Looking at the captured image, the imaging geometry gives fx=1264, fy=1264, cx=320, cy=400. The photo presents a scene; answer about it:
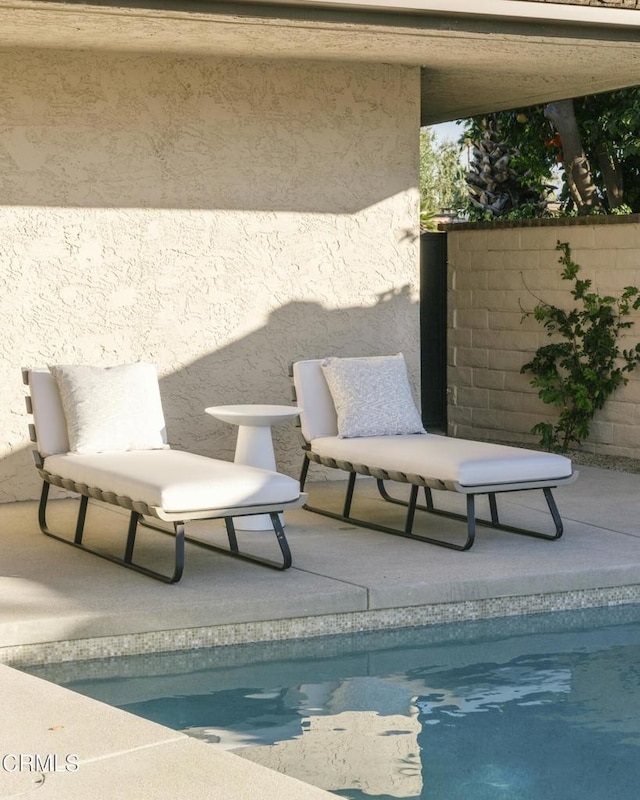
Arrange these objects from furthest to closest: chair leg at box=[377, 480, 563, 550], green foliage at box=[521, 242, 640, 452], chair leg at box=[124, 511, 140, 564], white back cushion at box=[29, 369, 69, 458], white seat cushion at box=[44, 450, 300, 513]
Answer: green foliage at box=[521, 242, 640, 452] < white back cushion at box=[29, 369, 69, 458] < chair leg at box=[377, 480, 563, 550] < chair leg at box=[124, 511, 140, 564] < white seat cushion at box=[44, 450, 300, 513]

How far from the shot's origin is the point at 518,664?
17.6 feet

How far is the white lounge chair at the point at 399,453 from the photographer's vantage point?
6.65m

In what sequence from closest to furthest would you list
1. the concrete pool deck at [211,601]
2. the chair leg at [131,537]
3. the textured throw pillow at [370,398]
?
1. the concrete pool deck at [211,601]
2. the chair leg at [131,537]
3. the textured throw pillow at [370,398]

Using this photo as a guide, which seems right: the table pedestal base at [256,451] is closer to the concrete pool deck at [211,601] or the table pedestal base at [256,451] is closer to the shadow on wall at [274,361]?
the concrete pool deck at [211,601]

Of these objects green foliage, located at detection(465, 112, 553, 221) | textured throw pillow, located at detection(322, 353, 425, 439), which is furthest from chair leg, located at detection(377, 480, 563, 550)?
green foliage, located at detection(465, 112, 553, 221)

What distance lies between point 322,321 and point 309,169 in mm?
1066

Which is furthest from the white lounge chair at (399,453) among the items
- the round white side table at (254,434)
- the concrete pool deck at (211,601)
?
the round white side table at (254,434)

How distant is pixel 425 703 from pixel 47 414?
316cm

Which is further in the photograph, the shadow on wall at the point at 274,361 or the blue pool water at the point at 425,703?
the shadow on wall at the point at 274,361

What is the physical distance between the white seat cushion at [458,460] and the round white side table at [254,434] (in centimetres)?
45

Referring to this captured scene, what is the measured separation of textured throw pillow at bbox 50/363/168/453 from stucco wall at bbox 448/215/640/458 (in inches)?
171

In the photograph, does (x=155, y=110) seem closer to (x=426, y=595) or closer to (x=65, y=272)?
(x=65, y=272)

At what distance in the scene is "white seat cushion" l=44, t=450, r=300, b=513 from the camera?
19.1 ft

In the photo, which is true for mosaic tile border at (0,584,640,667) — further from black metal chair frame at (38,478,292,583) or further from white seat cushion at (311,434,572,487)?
white seat cushion at (311,434,572,487)
